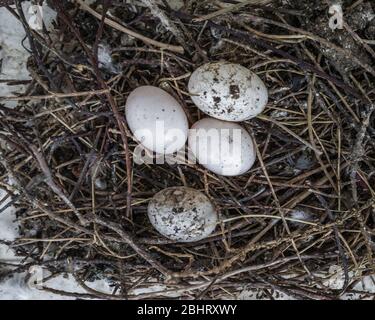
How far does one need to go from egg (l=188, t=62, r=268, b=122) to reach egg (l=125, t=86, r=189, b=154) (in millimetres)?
56

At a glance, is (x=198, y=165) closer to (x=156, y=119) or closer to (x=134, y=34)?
(x=156, y=119)

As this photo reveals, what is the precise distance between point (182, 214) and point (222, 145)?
0.17 meters

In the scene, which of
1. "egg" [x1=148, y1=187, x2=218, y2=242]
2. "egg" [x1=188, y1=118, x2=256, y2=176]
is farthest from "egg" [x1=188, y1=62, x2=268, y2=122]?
"egg" [x1=148, y1=187, x2=218, y2=242]

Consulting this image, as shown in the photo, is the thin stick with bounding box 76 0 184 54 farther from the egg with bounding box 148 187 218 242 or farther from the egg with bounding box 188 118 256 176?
the egg with bounding box 148 187 218 242

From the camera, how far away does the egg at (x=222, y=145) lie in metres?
1.09

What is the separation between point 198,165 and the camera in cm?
118

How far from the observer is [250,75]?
1073 millimetres

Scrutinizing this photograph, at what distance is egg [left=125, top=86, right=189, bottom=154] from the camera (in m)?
1.06

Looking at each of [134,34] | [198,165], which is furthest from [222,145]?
[134,34]

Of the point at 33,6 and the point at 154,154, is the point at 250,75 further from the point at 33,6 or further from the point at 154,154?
the point at 33,6

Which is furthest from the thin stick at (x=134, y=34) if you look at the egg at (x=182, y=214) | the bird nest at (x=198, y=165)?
the egg at (x=182, y=214)

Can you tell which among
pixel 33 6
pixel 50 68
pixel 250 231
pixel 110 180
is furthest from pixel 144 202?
pixel 33 6
